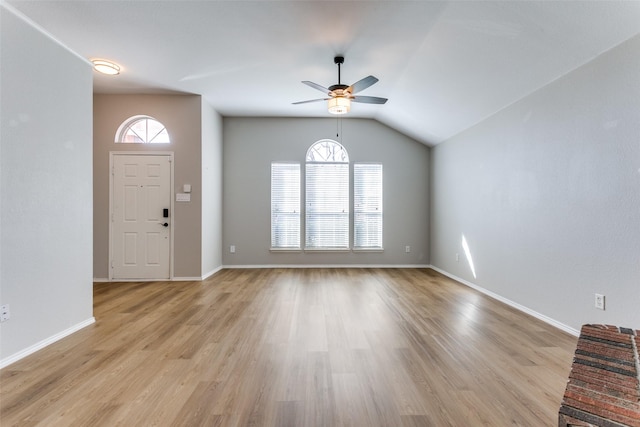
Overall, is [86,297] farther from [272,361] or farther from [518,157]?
[518,157]

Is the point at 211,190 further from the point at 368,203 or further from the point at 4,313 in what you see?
the point at 4,313

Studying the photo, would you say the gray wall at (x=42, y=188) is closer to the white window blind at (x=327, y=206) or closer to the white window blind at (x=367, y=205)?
the white window blind at (x=327, y=206)

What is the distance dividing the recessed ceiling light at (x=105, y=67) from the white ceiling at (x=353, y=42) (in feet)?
0.34

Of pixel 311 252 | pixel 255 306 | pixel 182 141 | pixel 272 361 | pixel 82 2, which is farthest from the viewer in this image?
pixel 311 252

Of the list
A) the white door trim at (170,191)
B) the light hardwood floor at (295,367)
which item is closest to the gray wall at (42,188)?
the light hardwood floor at (295,367)

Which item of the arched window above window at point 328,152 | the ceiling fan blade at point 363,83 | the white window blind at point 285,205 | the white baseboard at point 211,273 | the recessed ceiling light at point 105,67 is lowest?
the white baseboard at point 211,273

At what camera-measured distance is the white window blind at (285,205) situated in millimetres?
6188

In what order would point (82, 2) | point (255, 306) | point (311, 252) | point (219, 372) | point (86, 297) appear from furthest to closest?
point (311, 252) → point (255, 306) → point (86, 297) → point (82, 2) → point (219, 372)

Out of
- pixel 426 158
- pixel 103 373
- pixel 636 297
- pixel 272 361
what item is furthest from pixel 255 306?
pixel 426 158

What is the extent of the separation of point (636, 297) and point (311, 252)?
474 cm

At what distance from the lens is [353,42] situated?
11.0ft

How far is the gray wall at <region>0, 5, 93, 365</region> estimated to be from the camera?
226cm

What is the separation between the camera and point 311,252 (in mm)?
6211

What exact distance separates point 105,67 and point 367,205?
4.83 meters
